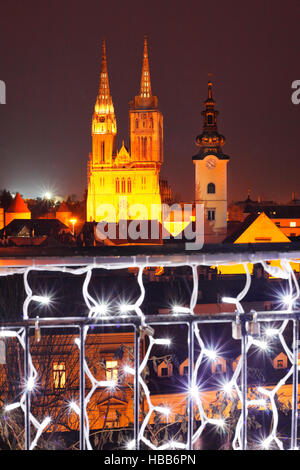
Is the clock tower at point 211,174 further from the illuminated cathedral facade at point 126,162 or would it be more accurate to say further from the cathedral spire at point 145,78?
the cathedral spire at point 145,78

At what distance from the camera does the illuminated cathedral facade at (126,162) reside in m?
72.9

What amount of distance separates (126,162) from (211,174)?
111ft

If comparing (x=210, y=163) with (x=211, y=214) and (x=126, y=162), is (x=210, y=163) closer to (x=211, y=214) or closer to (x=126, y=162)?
(x=211, y=214)

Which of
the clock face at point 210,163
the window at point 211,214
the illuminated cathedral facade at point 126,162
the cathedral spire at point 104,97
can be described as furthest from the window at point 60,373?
the cathedral spire at point 104,97

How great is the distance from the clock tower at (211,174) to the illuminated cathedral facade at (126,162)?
26311mm

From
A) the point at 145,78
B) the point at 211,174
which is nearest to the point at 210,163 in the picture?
the point at 211,174

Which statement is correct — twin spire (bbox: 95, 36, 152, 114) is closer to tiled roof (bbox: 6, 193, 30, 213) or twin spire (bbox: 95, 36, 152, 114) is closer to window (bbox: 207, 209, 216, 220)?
tiled roof (bbox: 6, 193, 30, 213)

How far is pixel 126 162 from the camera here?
2985 inches

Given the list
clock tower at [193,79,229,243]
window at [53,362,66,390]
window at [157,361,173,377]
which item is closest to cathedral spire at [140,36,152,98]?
clock tower at [193,79,229,243]

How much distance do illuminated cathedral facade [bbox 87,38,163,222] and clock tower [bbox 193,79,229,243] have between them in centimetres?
2631

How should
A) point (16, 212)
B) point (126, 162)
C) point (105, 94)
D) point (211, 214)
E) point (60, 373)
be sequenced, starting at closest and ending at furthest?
point (60, 373), point (211, 214), point (16, 212), point (126, 162), point (105, 94)

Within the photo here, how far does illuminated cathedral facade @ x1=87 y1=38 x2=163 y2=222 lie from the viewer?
72938 millimetres

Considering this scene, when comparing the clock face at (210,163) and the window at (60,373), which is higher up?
the clock face at (210,163)
